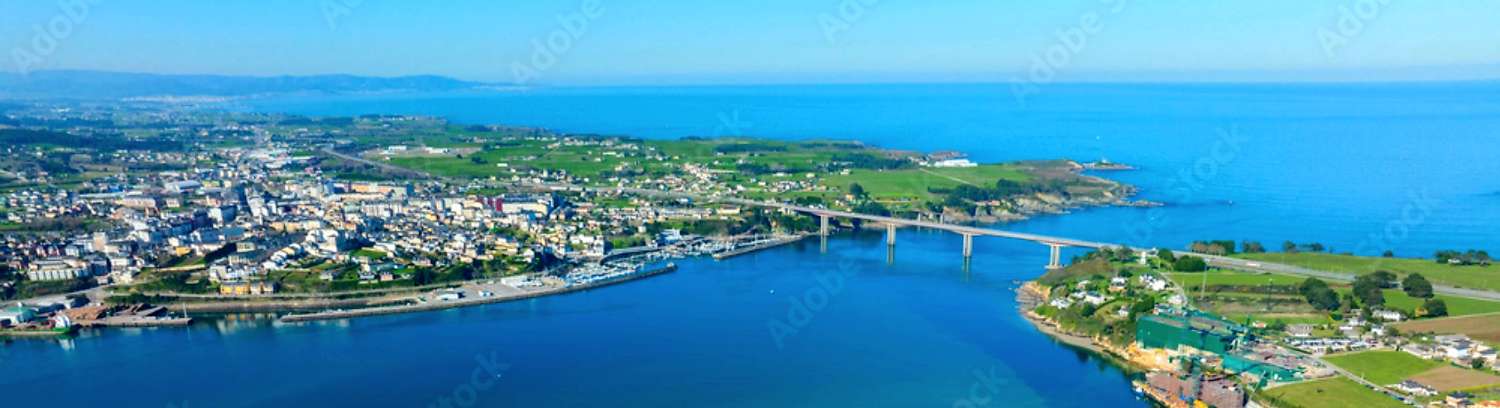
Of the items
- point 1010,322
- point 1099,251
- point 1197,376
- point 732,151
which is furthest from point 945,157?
point 1197,376

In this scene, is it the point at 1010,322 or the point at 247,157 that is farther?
the point at 247,157

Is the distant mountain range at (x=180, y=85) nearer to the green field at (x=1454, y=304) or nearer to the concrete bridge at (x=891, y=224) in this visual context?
the concrete bridge at (x=891, y=224)

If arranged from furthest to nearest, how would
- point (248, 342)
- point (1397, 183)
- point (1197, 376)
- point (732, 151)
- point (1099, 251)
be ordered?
point (732, 151), point (1397, 183), point (1099, 251), point (248, 342), point (1197, 376)

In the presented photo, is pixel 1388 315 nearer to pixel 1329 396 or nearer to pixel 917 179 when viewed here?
pixel 1329 396

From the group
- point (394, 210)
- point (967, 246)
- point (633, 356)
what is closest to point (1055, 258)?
point (967, 246)

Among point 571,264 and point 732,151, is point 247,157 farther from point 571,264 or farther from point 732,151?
point 571,264

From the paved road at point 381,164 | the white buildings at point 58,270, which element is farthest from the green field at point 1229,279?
the paved road at point 381,164
